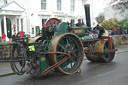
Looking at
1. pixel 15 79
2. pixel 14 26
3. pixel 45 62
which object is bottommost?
pixel 15 79

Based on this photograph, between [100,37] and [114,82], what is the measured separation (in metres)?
3.52

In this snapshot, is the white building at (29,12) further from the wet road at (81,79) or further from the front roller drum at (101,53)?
the wet road at (81,79)

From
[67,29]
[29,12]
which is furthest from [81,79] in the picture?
[29,12]

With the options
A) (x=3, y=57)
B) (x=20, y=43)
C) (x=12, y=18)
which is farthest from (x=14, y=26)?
(x=20, y=43)

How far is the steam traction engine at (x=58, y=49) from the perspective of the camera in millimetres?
6516

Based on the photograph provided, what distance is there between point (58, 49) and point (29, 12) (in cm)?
1564

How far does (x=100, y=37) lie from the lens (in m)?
9.41

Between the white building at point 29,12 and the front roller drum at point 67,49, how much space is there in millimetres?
13713

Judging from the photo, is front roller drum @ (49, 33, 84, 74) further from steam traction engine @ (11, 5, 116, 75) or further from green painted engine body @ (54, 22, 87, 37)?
green painted engine body @ (54, 22, 87, 37)

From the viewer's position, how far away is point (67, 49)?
23.9ft

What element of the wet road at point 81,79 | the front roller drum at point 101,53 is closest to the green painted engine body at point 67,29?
the front roller drum at point 101,53

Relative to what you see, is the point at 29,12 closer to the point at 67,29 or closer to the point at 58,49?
the point at 67,29

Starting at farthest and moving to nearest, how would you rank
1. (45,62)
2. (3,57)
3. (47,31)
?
(3,57) < (47,31) < (45,62)

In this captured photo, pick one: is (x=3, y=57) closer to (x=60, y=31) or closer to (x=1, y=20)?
(x=60, y=31)
